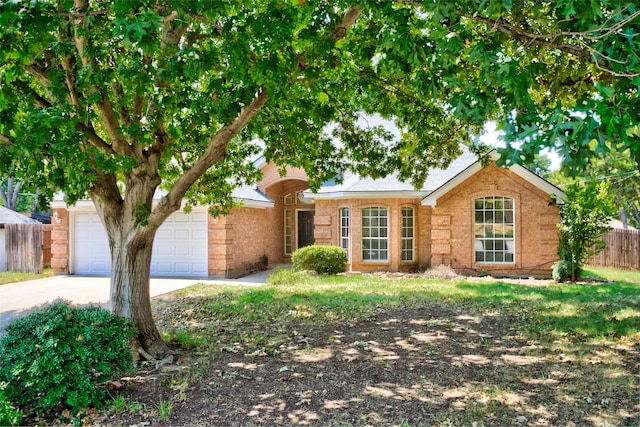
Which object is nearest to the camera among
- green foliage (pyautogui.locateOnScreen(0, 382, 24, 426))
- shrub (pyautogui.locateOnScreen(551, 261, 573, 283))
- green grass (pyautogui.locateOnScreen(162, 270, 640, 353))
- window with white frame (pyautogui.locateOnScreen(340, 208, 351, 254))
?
green foliage (pyautogui.locateOnScreen(0, 382, 24, 426))

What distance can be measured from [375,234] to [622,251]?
1159 cm

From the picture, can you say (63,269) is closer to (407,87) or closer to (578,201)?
(407,87)

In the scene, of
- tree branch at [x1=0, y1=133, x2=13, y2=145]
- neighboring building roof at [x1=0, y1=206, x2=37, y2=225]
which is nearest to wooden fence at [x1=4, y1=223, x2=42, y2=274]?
neighboring building roof at [x1=0, y1=206, x2=37, y2=225]

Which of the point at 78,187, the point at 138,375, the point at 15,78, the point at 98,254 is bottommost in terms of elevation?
the point at 138,375

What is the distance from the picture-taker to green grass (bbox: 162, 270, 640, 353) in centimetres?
779

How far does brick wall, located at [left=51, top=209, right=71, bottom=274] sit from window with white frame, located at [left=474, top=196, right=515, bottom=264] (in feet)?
51.0

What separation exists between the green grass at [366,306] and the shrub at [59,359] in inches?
86.6

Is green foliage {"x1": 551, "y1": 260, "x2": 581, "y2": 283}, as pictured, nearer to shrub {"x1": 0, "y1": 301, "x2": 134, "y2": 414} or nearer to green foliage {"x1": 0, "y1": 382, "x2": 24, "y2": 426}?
shrub {"x1": 0, "y1": 301, "x2": 134, "y2": 414}

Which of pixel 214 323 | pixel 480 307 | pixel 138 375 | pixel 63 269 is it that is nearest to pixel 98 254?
pixel 63 269

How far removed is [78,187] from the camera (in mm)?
5246

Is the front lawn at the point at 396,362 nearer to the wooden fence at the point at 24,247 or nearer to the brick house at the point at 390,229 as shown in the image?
the brick house at the point at 390,229

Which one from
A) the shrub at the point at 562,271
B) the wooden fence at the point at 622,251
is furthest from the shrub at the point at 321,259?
the wooden fence at the point at 622,251

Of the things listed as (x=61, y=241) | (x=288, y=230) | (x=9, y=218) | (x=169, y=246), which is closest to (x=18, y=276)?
(x=61, y=241)

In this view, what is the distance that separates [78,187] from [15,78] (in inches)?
67.9
